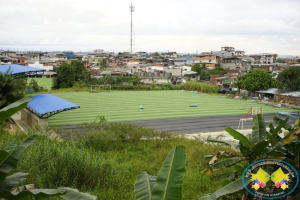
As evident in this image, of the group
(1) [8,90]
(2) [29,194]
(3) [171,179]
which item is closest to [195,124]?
(1) [8,90]

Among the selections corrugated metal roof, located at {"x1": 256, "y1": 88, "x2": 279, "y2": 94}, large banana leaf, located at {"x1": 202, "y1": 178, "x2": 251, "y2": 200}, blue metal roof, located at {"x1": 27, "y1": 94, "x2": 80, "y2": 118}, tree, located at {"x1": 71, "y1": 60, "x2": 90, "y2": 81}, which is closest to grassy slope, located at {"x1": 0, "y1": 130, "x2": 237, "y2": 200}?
large banana leaf, located at {"x1": 202, "y1": 178, "x2": 251, "y2": 200}

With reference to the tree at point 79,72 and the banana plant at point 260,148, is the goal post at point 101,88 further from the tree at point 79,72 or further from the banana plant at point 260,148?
the banana plant at point 260,148

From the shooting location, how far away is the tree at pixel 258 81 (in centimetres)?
2664

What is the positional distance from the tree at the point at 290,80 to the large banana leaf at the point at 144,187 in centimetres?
2928

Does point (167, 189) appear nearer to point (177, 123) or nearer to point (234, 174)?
point (234, 174)

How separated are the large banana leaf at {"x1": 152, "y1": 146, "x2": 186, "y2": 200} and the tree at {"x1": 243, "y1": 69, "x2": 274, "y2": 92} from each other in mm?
26015

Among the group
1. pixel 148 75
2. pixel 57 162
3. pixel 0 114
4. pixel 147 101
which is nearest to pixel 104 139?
pixel 57 162

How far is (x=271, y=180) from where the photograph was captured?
9.90 ft

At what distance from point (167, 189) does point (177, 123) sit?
43.6 ft

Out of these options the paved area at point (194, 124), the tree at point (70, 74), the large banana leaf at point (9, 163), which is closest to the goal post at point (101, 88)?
the tree at point (70, 74)

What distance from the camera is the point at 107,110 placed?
18.7m

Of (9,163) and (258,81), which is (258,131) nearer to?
(9,163)

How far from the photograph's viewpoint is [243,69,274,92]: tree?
2664 centimetres

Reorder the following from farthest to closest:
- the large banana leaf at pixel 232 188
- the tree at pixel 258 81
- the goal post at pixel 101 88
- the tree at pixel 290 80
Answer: the goal post at pixel 101 88 → the tree at pixel 290 80 → the tree at pixel 258 81 → the large banana leaf at pixel 232 188
